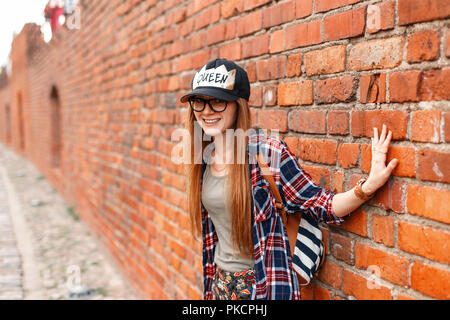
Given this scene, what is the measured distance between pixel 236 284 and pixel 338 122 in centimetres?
84

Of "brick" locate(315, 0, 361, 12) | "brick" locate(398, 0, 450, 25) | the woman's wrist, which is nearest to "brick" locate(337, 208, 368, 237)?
the woman's wrist

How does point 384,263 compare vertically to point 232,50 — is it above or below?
below

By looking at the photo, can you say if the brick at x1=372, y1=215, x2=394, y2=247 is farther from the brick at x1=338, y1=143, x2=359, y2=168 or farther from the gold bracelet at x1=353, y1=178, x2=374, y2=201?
the brick at x1=338, y1=143, x2=359, y2=168

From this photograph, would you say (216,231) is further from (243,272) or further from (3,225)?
(3,225)

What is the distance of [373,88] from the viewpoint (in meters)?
1.51

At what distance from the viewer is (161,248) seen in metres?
3.47

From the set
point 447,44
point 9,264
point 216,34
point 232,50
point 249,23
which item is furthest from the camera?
point 9,264

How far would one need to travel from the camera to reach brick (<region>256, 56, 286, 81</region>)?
201 centimetres

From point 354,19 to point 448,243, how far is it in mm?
869

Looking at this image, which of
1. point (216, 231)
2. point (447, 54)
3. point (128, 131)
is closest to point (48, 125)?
point (128, 131)

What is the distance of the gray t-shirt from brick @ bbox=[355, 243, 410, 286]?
1.59 ft

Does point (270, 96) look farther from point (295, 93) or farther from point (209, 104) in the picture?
point (209, 104)

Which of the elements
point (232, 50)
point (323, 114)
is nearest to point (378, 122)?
point (323, 114)

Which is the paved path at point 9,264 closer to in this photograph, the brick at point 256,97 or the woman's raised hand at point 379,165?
the brick at point 256,97
